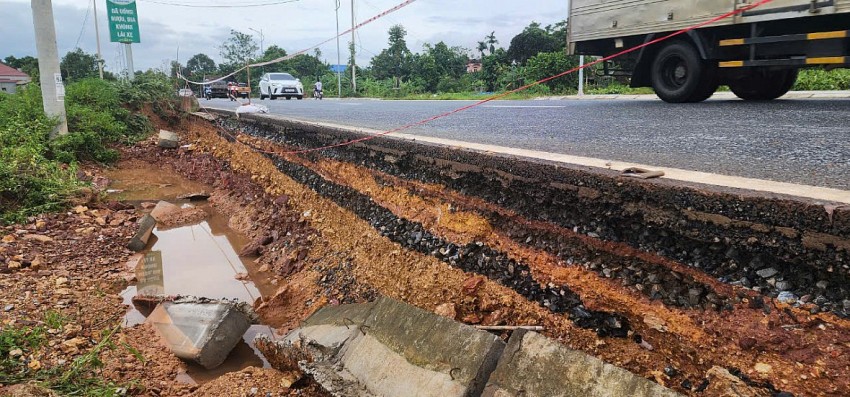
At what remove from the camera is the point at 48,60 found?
9055 mm

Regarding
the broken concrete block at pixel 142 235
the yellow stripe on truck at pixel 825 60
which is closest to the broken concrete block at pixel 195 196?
the broken concrete block at pixel 142 235

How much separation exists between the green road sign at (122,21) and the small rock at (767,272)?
72.1 feet

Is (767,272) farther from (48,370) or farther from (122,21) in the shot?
(122,21)

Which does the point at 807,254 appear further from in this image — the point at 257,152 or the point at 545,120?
the point at 257,152

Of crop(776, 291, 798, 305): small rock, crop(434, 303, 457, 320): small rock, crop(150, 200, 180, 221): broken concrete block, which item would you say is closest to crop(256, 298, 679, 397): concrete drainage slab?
crop(434, 303, 457, 320): small rock

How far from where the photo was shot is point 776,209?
71.1 inches

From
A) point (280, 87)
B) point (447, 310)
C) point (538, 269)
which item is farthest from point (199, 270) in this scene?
point (280, 87)

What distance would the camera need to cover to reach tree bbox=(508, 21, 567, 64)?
29547 millimetres

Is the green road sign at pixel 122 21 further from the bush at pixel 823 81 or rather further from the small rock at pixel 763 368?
the small rock at pixel 763 368

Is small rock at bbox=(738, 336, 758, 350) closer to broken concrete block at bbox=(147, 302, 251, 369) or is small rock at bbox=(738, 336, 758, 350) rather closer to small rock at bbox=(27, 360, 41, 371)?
broken concrete block at bbox=(147, 302, 251, 369)

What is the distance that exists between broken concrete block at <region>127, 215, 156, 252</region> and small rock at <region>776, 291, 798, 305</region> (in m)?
6.70

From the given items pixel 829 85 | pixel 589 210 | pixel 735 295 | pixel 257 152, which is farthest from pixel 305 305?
pixel 829 85

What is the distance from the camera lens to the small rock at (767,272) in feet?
6.05

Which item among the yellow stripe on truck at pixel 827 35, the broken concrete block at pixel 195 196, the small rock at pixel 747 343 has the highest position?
the yellow stripe on truck at pixel 827 35
